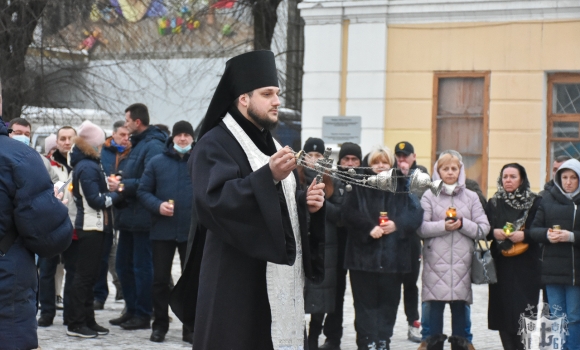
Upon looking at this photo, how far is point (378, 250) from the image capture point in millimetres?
8250

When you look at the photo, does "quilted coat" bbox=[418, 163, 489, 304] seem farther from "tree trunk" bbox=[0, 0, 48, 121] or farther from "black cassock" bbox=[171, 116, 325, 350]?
"tree trunk" bbox=[0, 0, 48, 121]

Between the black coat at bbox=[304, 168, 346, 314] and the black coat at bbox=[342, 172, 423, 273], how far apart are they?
192 mm

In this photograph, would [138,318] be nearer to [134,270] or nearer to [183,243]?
[134,270]

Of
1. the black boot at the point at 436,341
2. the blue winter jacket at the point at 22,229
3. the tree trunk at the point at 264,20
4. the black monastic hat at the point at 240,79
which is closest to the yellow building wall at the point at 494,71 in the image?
the tree trunk at the point at 264,20

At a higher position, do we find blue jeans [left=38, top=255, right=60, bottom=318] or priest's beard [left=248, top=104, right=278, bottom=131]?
priest's beard [left=248, top=104, right=278, bottom=131]

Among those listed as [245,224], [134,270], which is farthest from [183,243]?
[245,224]

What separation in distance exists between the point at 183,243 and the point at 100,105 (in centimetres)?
717

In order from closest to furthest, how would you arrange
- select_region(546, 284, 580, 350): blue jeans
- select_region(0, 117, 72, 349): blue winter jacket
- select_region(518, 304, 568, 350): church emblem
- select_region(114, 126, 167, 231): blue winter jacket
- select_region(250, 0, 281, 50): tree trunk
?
1. select_region(0, 117, 72, 349): blue winter jacket
2. select_region(518, 304, 568, 350): church emblem
3. select_region(546, 284, 580, 350): blue jeans
4. select_region(114, 126, 167, 231): blue winter jacket
5. select_region(250, 0, 281, 50): tree trunk

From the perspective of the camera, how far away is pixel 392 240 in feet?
27.2

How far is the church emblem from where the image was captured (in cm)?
796

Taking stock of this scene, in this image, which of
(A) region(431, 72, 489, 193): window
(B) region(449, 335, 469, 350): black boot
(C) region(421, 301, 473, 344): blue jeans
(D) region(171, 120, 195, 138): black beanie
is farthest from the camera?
(A) region(431, 72, 489, 193): window

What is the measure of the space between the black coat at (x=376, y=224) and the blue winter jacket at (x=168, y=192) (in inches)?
61.0

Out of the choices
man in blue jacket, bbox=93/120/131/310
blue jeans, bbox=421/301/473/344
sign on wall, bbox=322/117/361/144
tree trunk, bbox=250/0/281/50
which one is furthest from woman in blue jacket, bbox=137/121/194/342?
tree trunk, bbox=250/0/281/50

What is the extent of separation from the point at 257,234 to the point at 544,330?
418 cm
